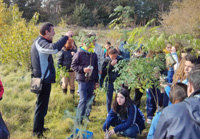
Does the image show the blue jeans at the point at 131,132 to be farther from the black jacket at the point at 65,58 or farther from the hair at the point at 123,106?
the black jacket at the point at 65,58

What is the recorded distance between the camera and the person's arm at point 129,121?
10.1 ft

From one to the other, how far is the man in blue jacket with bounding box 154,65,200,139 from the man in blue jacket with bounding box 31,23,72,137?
78.6 inches

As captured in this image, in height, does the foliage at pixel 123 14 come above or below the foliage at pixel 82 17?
above

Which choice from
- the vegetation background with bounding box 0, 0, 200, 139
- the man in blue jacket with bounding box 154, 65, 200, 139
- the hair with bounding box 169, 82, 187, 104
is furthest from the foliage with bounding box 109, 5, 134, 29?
the man in blue jacket with bounding box 154, 65, 200, 139

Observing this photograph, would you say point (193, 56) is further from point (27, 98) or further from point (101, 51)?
point (27, 98)

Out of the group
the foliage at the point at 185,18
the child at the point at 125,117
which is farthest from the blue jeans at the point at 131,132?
the foliage at the point at 185,18

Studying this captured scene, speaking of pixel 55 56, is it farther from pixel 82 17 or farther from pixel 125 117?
pixel 82 17

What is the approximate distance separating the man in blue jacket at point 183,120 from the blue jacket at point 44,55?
2.00 m

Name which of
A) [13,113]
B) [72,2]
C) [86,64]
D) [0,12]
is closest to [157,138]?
[86,64]

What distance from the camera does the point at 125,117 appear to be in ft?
10.9

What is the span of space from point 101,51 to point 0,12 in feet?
30.7

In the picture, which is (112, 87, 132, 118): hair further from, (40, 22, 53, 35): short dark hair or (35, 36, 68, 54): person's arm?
(40, 22, 53, 35): short dark hair

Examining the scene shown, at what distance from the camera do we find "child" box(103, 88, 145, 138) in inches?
123

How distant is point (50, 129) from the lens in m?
3.50
